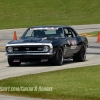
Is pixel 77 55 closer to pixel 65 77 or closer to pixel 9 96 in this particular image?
pixel 65 77

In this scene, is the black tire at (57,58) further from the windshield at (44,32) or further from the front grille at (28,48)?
the windshield at (44,32)

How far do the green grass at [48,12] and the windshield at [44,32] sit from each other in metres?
34.5

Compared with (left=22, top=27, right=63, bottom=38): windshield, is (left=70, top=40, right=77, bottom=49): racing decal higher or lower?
lower

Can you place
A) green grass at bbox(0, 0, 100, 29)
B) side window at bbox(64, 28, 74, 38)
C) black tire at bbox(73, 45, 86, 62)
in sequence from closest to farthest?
side window at bbox(64, 28, 74, 38) < black tire at bbox(73, 45, 86, 62) < green grass at bbox(0, 0, 100, 29)

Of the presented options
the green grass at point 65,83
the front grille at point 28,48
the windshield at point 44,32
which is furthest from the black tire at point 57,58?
the green grass at point 65,83

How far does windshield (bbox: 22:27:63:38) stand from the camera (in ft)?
61.3

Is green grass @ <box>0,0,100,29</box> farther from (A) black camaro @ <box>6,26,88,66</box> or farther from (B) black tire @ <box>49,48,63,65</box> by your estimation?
(B) black tire @ <box>49,48,63,65</box>

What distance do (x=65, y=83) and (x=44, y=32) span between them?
5.97 meters

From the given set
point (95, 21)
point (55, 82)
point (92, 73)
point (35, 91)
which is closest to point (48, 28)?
point (92, 73)

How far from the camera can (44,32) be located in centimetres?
1875

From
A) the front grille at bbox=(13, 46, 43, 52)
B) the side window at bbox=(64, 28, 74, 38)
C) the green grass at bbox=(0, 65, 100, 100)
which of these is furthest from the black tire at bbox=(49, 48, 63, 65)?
the green grass at bbox=(0, 65, 100, 100)

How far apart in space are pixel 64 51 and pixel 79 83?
217 inches

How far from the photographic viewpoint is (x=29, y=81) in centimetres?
1348

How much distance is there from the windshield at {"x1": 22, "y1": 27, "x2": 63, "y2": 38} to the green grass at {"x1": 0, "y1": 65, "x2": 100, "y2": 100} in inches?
121
